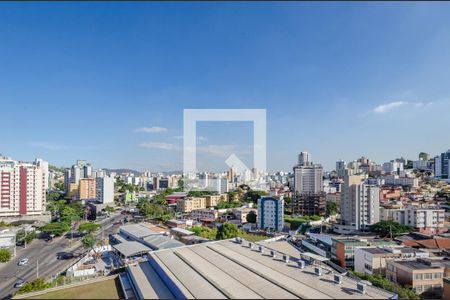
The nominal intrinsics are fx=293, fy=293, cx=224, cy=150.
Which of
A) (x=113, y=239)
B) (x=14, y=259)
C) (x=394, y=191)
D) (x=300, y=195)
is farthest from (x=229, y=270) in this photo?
(x=394, y=191)

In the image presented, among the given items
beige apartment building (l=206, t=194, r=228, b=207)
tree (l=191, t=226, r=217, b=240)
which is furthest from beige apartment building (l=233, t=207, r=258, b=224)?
beige apartment building (l=206, t=194, r=228, b=207)

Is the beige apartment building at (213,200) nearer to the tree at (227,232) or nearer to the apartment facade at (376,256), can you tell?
the tree at (227,232)

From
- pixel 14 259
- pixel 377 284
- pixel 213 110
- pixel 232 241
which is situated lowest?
pixel 14 259

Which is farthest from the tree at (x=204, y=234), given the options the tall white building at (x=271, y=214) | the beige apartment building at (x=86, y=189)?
the beige apartment building at (x=86, y=189)

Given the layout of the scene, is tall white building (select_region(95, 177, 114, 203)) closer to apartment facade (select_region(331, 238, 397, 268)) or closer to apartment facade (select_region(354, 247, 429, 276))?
apartment facade (select_region(331, 238, 397, 268))

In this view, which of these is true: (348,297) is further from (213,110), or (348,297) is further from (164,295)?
(213,110)
